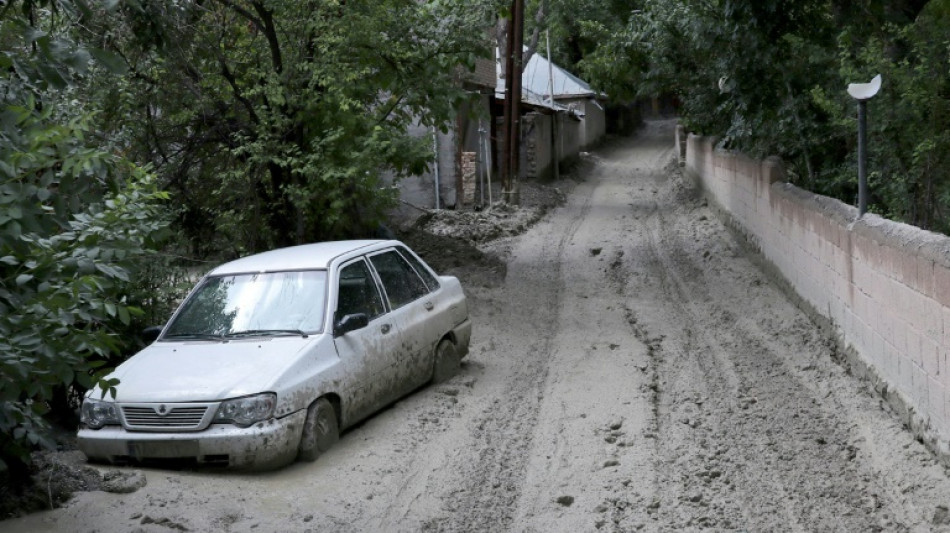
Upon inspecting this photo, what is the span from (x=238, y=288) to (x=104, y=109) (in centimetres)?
463

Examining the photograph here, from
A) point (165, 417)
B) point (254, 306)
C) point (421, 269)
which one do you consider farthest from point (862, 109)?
point (165, 417)

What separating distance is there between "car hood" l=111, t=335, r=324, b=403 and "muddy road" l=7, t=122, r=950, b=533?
1.89 feet

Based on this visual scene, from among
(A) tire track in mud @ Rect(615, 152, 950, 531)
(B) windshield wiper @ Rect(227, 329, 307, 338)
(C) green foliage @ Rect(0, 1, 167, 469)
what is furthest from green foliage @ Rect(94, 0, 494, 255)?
(C) green foliage @ Rect(0, 1, 167, 469)

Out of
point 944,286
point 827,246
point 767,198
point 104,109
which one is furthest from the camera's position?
point 767,198

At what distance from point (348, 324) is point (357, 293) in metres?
0.68

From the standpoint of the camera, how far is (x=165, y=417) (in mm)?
7070

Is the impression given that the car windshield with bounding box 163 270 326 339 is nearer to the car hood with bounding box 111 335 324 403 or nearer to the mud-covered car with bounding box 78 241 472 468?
the mud-covered car with bounding box 78 241 472 468

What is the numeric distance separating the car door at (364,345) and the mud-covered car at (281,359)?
0.01m

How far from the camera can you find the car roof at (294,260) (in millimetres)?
8648

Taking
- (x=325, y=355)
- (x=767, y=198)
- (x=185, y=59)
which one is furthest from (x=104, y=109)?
(x=767, y=198)

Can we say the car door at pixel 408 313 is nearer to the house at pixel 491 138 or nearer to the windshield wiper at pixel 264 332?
the windshield wiper at pixel 264 332

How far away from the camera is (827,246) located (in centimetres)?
1062

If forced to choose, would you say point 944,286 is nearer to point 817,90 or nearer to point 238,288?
point 238,288

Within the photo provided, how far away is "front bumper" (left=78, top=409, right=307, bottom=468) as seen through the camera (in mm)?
6934
